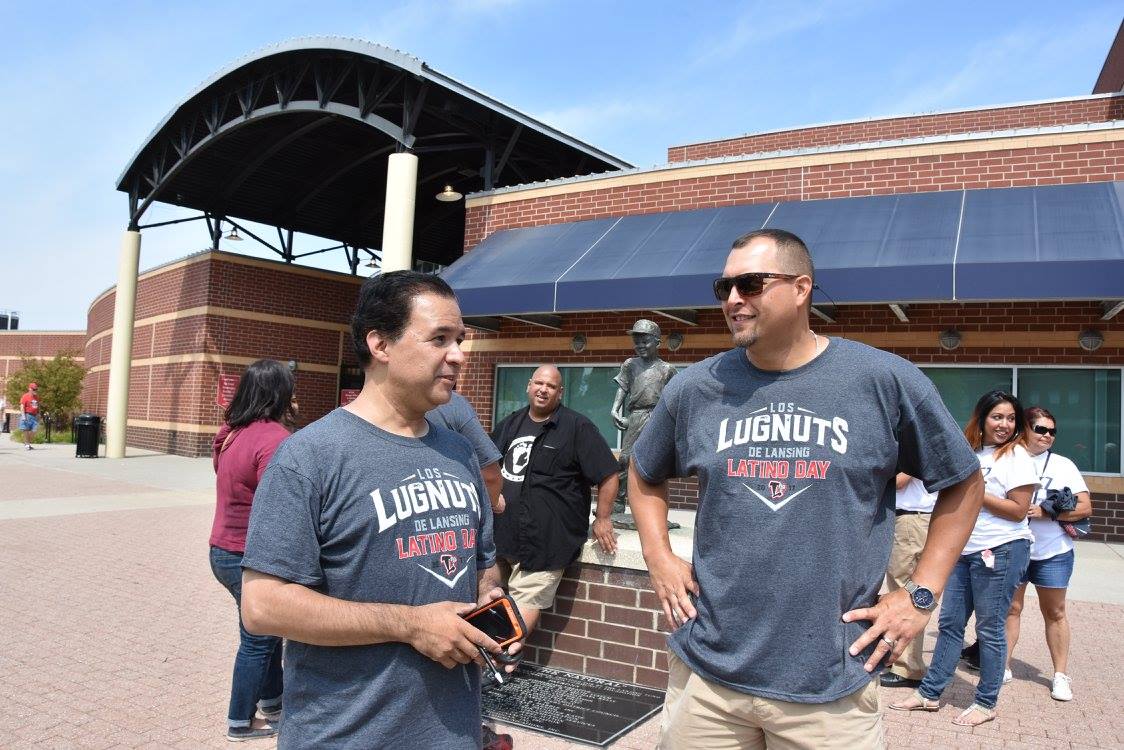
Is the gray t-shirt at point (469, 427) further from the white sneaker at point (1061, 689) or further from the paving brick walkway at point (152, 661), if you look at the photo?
the white sneaker at point (1061, 689)

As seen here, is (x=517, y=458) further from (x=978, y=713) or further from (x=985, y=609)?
(x=978, y=713)

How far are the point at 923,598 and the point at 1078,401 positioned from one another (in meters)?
10.1

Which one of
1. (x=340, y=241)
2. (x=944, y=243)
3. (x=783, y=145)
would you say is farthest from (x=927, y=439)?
(x=340, y=241)

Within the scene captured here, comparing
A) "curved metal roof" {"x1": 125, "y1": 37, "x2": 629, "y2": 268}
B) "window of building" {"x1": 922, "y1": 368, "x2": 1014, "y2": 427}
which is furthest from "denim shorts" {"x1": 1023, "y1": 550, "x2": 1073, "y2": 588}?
"curved metal roof" {"x1": 125, "y1": 37, "x2": 629, "y2": 268}

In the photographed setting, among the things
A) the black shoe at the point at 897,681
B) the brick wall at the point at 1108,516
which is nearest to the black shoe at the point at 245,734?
the black shoe at the point at 897,681

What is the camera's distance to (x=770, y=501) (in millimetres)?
2213

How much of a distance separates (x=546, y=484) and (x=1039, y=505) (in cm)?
299

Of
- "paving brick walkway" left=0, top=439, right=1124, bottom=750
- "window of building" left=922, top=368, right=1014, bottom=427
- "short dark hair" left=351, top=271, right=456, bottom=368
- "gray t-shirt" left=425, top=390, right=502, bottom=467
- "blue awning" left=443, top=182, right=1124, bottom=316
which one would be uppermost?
"blue awning" left=443, top=182, right=1124, bottom=316

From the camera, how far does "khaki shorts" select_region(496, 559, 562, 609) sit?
15.8 feet

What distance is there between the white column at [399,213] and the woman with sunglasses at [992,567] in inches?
437

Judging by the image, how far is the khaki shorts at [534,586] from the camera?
15.8 ft

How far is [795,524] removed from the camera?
2168 millimetres

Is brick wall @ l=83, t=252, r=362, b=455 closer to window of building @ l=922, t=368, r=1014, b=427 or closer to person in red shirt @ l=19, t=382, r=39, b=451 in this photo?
person in red shirt @ l=19, t=382, r=39, b=451

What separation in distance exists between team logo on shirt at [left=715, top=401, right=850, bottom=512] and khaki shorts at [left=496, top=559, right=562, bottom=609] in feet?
9.16
